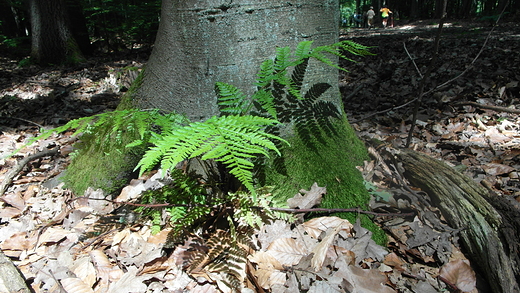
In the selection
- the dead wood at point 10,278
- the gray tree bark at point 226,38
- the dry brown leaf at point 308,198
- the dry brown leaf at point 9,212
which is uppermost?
the gray tree bark at point 226,38

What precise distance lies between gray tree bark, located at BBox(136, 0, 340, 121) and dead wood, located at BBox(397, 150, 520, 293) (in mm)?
892

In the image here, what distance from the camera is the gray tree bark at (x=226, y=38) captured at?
1.81 m

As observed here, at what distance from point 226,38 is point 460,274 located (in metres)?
1.84

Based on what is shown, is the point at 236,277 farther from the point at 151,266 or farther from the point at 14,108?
the point at 14,108

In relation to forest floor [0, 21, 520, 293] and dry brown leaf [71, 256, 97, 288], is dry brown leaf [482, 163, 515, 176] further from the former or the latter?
dry brown leaf [71, 256, 97, 288]

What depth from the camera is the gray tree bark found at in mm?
1812

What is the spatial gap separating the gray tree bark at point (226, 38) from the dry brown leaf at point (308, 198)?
70cm

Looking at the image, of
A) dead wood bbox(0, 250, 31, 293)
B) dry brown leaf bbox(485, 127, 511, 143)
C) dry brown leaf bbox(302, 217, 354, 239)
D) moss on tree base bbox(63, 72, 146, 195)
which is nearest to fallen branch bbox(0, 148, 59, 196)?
moss on tree base bbox(63, 72, 146, 195)

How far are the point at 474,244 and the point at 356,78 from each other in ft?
13.8

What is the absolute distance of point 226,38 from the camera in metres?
1.85

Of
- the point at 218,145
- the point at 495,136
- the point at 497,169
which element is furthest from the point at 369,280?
the point at 495,136

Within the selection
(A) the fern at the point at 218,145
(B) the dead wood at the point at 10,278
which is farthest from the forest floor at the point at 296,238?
(A) the fern at the point at 218,145

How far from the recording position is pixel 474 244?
5.14ft

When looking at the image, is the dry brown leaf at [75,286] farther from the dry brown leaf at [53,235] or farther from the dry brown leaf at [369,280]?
the dry brown leaf at [369,280]
